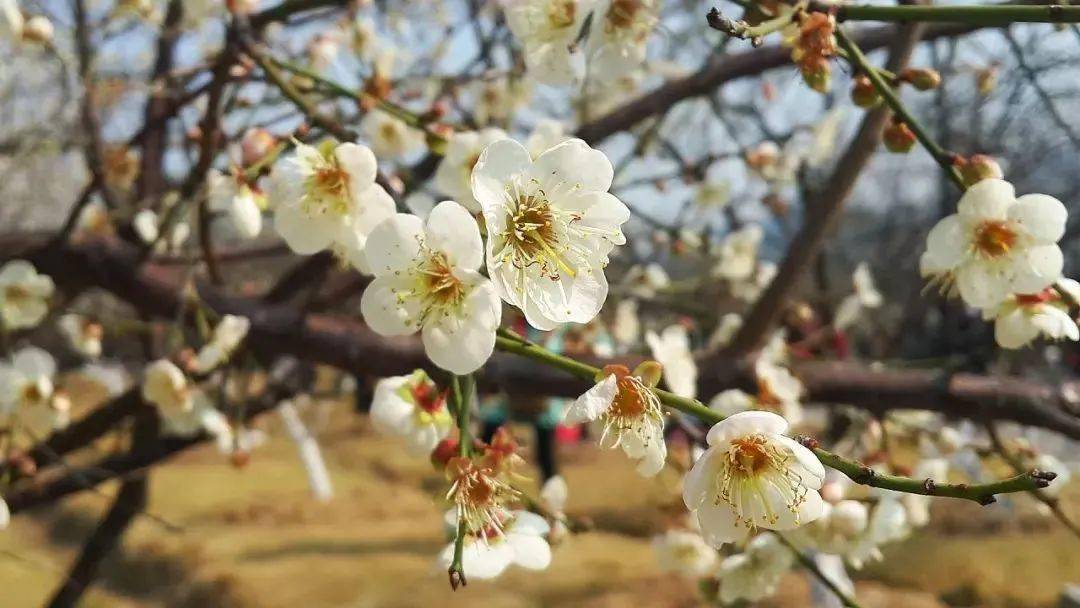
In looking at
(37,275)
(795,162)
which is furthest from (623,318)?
(37,275)

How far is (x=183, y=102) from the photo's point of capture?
1.08 m

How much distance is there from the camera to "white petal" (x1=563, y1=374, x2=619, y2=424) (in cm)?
42

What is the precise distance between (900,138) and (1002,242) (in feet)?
0.36

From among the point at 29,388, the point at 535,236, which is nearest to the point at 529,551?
the point at 535,236

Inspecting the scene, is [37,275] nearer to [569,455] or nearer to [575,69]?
[575,69]

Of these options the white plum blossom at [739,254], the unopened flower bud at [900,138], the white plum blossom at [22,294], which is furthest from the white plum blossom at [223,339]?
the white plum blossom at [739,254]

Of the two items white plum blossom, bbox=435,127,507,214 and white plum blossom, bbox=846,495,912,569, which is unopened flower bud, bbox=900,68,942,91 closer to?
white plum blossom, bbox=435,127,507,214

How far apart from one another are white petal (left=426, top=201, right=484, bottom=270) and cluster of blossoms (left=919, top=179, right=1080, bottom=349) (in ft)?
1.27

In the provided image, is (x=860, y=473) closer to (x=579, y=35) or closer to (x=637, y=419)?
(x=637, y=419)

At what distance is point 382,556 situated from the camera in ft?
8.36

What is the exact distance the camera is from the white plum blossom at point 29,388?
1067 millimetres

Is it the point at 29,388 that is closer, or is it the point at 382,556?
the point at 29,388

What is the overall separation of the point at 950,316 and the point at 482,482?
2794mm

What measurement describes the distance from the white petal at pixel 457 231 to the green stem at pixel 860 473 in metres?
0.05
